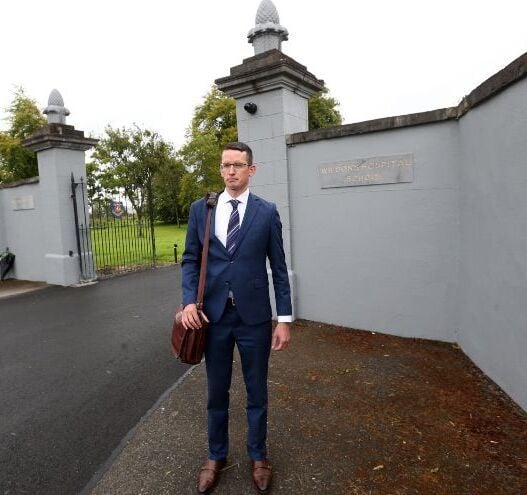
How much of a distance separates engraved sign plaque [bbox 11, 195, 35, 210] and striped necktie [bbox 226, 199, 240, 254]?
368 inches

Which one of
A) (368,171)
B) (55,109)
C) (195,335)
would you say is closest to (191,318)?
(195,335)

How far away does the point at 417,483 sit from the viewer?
2438mm

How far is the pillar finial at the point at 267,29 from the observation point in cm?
556

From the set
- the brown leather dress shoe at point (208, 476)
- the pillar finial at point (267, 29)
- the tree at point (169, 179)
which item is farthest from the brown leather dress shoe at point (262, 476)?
the tree at point (169, 179)

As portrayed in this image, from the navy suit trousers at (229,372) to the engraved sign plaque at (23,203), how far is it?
30.8 feet

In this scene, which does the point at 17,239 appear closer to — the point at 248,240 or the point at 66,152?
the point at 66,152

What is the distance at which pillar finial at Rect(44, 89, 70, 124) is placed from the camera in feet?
30.2

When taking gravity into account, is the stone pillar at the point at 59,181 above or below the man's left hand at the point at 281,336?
above

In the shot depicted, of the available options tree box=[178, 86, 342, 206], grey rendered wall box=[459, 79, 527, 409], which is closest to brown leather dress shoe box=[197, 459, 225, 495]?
grey rendered wall box=[459, 79, 527, 409]

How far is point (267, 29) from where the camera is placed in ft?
18.2

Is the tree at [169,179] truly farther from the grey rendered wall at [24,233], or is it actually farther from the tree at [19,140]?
the grey rendered wall at [24,233]

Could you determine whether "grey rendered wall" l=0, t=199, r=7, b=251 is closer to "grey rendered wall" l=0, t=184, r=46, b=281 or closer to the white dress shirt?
"grey rendered wall" l=0, t=184, r=46, b=281

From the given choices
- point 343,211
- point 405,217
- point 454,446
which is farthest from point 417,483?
point 343,211

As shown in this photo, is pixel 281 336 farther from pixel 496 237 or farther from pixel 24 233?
pixel 24 233
